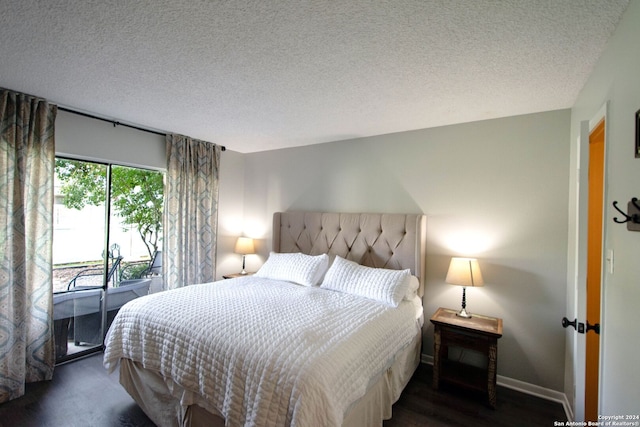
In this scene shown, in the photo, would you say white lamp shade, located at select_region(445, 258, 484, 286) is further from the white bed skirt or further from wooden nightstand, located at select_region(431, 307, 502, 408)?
the white bed skirt

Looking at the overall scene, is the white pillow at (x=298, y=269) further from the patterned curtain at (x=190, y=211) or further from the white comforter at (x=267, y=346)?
the patterned curtain at (x=190, y=211)

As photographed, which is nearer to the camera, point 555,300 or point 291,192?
point 555,300

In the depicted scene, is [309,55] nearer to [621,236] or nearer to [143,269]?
[621,236]

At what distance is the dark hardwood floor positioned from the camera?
2.08 meters

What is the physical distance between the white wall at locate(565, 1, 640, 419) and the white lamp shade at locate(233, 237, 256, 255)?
3600 mm

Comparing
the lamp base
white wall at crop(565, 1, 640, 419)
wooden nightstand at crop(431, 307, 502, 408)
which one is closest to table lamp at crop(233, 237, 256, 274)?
wooden nightstand at crop(431, 307, 502, 408)

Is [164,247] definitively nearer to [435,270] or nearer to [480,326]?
[435,270]

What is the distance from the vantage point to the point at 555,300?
2.44 metres

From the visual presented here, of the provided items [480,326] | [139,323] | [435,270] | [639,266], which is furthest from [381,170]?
[139,323]

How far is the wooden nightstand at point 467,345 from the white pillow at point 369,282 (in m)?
0.43

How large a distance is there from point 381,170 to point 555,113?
159 centimetres

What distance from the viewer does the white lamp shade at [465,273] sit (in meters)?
2.47

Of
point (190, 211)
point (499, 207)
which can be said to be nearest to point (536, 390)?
point (499, 207)

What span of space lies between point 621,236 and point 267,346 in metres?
1.75
